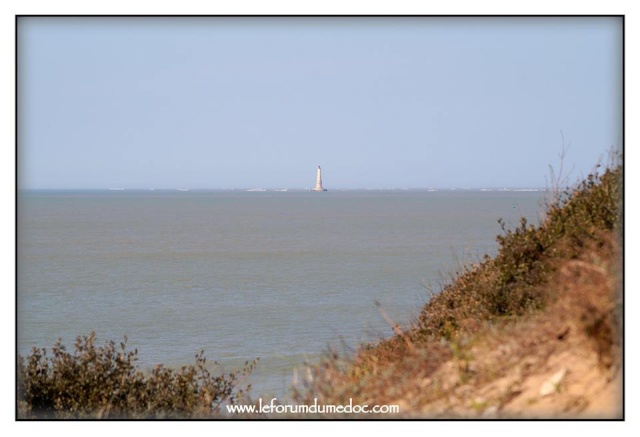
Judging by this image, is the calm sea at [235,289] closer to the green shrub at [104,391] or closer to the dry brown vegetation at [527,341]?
the green shrub at [104,391]

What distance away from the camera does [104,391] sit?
8578mm

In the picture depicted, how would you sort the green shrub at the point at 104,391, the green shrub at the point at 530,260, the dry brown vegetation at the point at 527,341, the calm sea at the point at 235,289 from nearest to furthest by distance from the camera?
the dry brown vegetation at the point at 527,341 → the green shrub at the point at 104,391 → the green shrub at the point at 530,260 → the calm sea at the point at 235,289

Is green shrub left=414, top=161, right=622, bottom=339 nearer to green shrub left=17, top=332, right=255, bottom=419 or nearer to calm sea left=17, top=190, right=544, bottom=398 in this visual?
calm sea left=17, top=190, right=544, bottom=398

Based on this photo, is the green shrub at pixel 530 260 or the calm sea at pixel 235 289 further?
the calm sea at pixel 235 289

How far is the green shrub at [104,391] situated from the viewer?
26.7 feet

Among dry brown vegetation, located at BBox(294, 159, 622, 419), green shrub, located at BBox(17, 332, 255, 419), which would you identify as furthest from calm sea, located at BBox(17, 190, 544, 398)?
dry brown vegetation, located at BBox(294, 159, 622, 419)

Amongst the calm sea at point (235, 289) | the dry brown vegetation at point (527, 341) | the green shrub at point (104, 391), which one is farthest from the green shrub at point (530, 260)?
the green shrub at point (104, 391)

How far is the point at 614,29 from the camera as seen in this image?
748 centimetres

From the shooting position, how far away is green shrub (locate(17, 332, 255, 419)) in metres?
8.14

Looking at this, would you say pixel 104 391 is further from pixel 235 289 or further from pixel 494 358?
pixel 235 289

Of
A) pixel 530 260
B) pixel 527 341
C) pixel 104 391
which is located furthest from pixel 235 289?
pixel 527 341

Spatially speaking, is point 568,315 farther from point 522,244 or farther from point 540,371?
point 522,244
